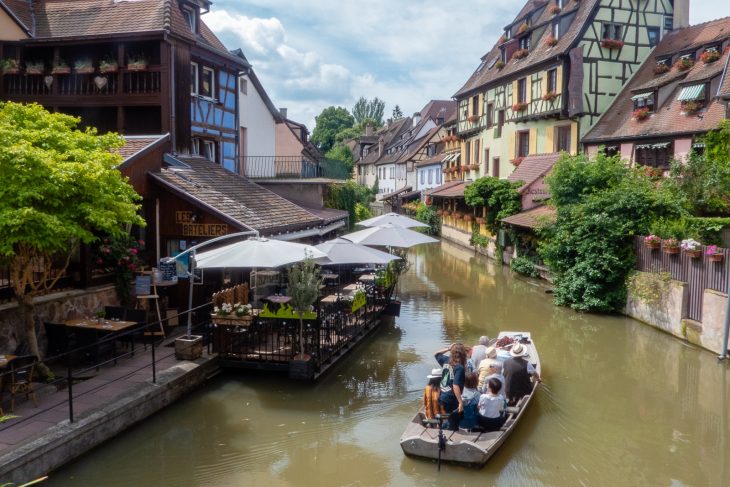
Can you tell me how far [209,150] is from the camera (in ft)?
68.8

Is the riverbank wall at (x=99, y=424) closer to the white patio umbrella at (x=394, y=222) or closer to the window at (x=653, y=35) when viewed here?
the white patio umbrella at (x=394, y=222)

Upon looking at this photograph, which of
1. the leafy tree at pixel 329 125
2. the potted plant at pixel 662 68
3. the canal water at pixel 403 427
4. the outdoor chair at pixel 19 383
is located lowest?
the canal water at pixel 403 427

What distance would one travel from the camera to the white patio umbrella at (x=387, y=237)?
18.4 metres

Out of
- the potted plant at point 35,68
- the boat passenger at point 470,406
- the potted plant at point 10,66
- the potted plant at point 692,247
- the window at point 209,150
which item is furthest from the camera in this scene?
the window at point 209,150

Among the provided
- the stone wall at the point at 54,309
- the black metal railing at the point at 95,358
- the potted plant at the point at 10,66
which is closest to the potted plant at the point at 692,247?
the black metal railing at the point at 95,358

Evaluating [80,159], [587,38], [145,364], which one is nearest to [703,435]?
[145,364]

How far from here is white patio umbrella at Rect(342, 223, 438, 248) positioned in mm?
18422

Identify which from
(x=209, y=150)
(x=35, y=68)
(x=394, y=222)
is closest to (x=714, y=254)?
(x=394, y=222)

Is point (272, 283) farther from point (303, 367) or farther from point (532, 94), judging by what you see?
point (532, 94)

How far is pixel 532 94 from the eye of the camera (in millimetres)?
31359

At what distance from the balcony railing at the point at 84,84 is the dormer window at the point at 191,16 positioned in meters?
3.89

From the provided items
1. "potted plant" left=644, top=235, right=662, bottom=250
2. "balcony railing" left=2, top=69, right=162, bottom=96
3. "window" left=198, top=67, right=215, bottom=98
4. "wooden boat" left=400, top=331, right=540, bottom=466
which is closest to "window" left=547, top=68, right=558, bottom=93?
"potted plant" left=644, top=235, right=662, bottom=250

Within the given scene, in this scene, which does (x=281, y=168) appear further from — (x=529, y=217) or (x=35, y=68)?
(x=529, y=217)

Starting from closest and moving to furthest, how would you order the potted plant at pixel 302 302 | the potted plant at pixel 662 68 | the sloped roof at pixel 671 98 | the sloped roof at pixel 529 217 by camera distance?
1. the potted plant at pixel 302 302
2. the sloped roof at pixel 671 98
3. the sloped roof at pixel 529 217
4. the potted plant at pixel 662 68
